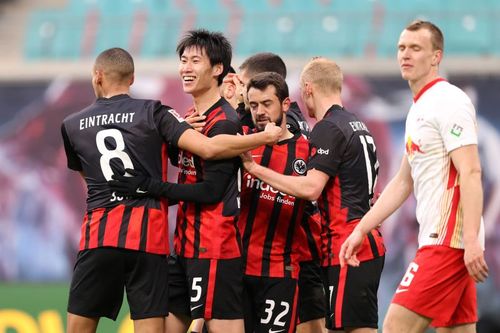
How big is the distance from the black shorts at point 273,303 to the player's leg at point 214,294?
37 cm

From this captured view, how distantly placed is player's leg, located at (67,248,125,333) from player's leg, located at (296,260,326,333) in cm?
150

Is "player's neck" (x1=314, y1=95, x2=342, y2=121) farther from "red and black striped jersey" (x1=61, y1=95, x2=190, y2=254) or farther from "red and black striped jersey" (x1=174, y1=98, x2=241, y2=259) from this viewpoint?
"red and black striped jersey" (x1=61, y1=95, x2=190, y2=254)

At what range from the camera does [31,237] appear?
43.0ft

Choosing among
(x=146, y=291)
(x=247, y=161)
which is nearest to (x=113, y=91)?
(x=247, y=161)

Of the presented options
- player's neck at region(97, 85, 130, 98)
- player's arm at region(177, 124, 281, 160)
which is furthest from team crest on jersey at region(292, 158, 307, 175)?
player's neck at region(97, 85, 130, 98)

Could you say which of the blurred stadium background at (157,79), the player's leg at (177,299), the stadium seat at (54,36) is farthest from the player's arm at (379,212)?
the stadium seat at (54,36)

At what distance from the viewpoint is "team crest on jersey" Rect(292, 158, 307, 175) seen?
6387 mm

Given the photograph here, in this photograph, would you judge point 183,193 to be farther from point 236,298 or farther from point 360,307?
point 360,307

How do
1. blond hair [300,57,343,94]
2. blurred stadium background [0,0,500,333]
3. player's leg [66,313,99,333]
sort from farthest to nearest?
blurred stadium background [0,0,500,333] < blond hair [300,57,343,94] < player's leg [66,313,99,333]

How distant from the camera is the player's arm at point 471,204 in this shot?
195 inches

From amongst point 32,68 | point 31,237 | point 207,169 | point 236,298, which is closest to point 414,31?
point 207,169

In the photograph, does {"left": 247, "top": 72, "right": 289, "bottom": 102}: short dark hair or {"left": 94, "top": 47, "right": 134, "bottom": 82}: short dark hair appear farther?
{"left": 247, "top": 72, "right": 289, "bottom": 102}: short dark hair

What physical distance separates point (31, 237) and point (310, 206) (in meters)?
7.18

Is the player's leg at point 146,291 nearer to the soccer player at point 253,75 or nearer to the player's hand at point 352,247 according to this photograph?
the player's hand at point 352,247
